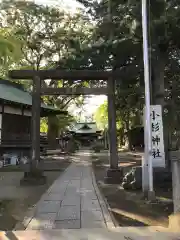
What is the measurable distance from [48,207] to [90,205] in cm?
104

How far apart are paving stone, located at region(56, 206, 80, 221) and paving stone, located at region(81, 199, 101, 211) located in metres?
0.20

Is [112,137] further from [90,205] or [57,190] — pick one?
[90,205]

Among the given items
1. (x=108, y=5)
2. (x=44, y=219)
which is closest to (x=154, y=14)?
(x=108, y=5)

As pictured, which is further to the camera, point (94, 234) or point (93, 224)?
point (93, 224)

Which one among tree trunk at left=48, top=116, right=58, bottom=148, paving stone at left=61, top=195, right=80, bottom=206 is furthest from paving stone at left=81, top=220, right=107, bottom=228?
tree trunk at left=48, top=116, right=58, bottom=148

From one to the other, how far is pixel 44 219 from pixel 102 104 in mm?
37642

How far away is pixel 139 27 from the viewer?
939 centimetres

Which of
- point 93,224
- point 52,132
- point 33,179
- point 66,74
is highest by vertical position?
point 66,74

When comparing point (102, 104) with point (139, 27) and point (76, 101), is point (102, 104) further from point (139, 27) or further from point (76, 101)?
point (139, 27)

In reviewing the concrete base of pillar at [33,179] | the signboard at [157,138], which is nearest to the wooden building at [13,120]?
the concrete base of pillar at [33,179]

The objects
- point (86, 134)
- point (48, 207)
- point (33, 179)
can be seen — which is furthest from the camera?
point (86, 134)

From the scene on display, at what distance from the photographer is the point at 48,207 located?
292 inches

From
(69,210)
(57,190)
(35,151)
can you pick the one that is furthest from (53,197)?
(35,151)

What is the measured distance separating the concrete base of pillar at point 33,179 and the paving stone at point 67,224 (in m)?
5.20
